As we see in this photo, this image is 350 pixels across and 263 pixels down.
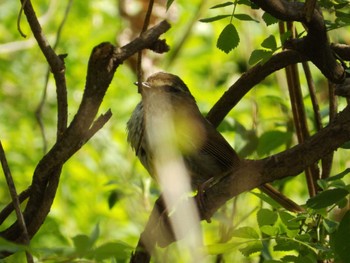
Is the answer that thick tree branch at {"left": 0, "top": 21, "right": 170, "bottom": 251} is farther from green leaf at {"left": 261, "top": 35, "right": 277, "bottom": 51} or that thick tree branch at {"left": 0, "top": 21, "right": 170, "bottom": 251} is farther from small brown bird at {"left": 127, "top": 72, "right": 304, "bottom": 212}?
small brown bird at {"left": 127, "top": 72, "right": 304, "bottom": 212}

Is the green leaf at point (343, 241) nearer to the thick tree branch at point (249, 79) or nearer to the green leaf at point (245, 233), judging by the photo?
the green leaf at point (245, 233)

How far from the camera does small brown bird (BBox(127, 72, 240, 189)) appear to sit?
3.97 meters

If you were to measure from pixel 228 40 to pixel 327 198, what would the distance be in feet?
2.08

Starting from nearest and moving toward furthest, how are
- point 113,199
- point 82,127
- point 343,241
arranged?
point 343,241
point 82,127
point 113,199

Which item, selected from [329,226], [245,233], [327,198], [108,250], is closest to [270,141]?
[329,226]

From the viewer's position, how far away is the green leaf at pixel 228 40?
8.34 feet

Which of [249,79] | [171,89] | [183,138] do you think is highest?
[171,89]

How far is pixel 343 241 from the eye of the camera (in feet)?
6.98

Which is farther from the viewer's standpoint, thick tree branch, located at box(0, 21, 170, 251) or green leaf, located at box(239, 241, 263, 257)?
green leaf, located at box(239, 241, 263, 257)

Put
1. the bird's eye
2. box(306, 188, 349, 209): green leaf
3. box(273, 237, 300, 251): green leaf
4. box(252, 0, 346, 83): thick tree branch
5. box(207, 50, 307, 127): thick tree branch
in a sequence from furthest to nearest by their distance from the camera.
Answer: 1. the bird's eye
2. box(207, 50, 307, 127): thick tree branch
3. box(273, 237, 300, 251): green leaf
4. box(306, 188, 349, 209): green leaf
5. box(252, 0, 346, 83): thick tree branch

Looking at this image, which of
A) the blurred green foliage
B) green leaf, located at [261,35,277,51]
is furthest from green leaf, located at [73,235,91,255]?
the blurred green foliage

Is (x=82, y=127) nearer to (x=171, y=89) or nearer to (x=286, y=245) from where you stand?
(x=286, y=245)

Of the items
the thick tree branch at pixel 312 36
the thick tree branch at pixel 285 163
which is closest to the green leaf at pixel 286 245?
the thick tree branch at pixel 285 163

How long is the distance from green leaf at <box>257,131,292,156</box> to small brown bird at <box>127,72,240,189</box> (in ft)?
0.90
